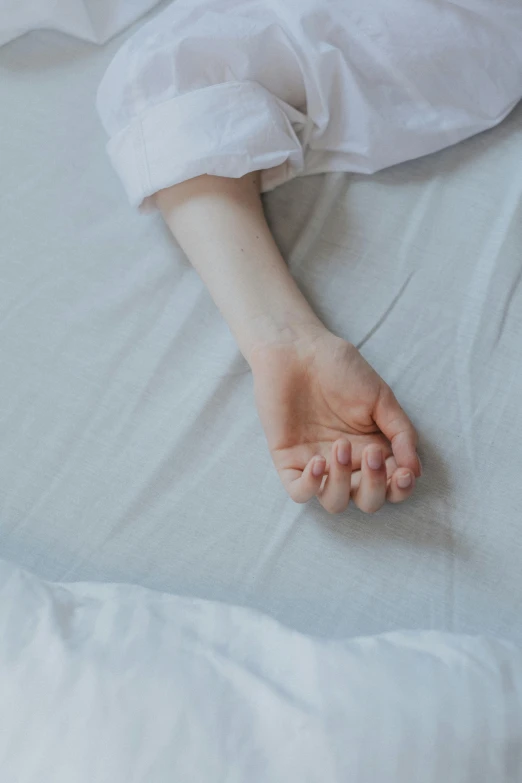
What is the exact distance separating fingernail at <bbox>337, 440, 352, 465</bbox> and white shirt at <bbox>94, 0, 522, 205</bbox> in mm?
289

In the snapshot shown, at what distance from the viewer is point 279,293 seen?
721mm

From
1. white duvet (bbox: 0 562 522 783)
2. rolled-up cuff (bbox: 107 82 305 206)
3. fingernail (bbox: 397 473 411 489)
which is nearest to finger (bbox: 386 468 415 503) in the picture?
fingernail (bbox: 397 473 411 489)

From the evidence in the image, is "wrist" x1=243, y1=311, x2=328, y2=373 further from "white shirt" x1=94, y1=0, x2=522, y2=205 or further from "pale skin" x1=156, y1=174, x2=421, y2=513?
Result: "white shirt" x1=94, y1=0, x2=522, y2=205

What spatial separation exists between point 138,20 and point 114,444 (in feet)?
1.79

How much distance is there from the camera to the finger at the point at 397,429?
62 cm

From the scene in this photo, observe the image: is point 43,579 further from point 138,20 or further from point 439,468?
point 138,20

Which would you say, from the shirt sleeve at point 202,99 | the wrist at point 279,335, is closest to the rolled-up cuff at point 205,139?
the shirt sleeve at point 202,99

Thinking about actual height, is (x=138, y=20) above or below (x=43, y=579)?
above

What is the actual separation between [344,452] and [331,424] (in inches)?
2.6

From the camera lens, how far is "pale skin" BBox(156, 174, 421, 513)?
608 mm

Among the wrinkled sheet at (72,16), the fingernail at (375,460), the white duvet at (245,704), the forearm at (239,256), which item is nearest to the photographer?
the white duvet at (245,704)

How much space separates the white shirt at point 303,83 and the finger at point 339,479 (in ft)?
0.96

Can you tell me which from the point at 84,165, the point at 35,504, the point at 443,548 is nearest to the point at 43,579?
the point at 35,504

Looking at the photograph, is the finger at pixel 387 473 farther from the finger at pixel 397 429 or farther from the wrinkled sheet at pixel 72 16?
the wrinkled sheet at pixel 72 16
